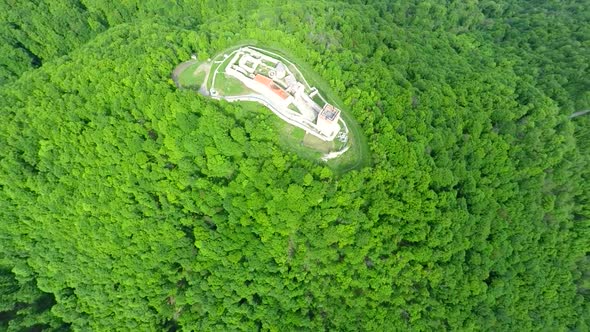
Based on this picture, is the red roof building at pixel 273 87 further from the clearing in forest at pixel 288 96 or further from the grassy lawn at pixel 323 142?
the grassy lawn at pixel 323 142

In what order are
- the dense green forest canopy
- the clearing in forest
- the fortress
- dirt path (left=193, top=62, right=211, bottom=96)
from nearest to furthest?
1. the dense green forest canopy
2. the fortress
3. the clearing in forest
4. dirt path (left=193, top=62, right=211, bottom=96)

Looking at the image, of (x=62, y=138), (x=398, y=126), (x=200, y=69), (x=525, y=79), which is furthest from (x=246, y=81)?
(x=525, y=79)

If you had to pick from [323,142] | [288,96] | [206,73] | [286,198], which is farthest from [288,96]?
[286,198]

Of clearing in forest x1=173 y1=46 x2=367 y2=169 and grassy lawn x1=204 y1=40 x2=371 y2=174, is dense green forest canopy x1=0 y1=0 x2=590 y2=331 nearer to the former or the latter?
grassy lawn x1=204 y1=40 x2=371 y2=174

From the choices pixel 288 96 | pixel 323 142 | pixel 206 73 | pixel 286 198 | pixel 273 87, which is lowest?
pixel 286 198

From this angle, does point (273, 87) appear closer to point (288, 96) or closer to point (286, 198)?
point (288, 96)

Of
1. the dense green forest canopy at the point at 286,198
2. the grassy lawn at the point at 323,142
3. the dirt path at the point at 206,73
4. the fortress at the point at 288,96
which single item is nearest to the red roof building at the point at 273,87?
the fortress at the point at 288,96

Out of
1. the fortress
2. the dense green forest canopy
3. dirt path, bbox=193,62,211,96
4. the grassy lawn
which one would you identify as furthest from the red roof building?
dirt path, bbox=193,62,211,96

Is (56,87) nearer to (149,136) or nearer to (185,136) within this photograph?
(149,136)
